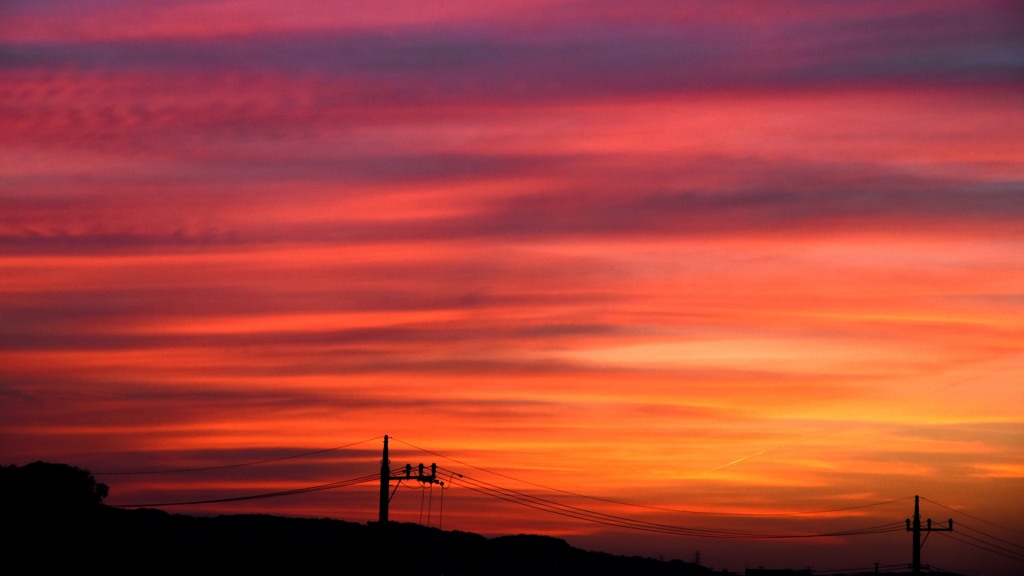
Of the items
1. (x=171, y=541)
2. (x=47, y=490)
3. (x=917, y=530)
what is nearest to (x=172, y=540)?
(x=171, y=541)

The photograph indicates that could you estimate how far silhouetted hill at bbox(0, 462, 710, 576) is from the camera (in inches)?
4254

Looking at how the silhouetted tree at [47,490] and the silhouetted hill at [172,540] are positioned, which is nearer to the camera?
the silhouetted hill at [172,540]

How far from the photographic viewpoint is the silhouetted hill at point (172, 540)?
10806cm

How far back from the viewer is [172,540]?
13312cm

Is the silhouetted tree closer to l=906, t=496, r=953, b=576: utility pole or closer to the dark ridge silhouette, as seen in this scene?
the dark ridge silhouette

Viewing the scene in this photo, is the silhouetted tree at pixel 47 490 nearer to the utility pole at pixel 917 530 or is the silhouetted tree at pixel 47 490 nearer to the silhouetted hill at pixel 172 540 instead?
the silhouetted hill at pixel 172 540

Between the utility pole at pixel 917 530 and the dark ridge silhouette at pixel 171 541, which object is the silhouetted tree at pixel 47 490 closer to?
the dark ridge silhouette at pixel 171 541

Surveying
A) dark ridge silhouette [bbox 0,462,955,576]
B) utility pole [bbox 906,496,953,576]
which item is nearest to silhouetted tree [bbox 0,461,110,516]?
dark ridge silhouette [bbox 0,462,955,576]

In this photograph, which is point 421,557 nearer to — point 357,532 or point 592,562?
point 357,532

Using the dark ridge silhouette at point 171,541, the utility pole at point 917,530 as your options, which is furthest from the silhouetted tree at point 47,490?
the utility pole at point 917,530

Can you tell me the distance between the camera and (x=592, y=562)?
19150cm

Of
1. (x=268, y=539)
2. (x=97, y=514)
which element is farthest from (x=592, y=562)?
(x=97, y=514)

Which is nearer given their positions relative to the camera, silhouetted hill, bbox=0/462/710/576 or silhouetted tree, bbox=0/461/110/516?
silhouetted hill, bbox=0/462/710/576

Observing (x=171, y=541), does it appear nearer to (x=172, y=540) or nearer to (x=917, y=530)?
(x=172, y=540)
